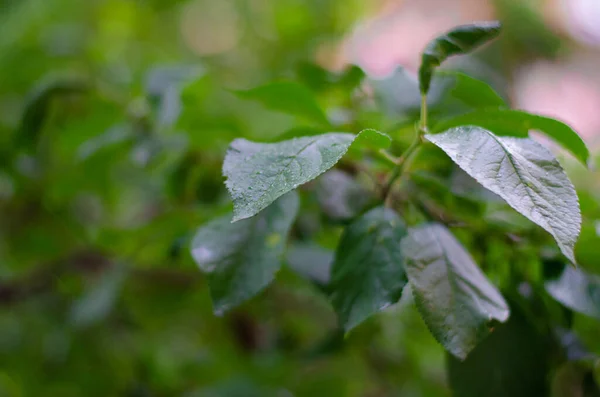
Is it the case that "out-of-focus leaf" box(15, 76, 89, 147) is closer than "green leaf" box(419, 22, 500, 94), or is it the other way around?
"green leaf" box(419, 22, 500, 94)

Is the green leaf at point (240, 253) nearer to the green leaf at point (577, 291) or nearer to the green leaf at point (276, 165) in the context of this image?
the green leaf at point (276, 165)

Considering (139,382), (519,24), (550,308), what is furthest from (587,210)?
(519,24)

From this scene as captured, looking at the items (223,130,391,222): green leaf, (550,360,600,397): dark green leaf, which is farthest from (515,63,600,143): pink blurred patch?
(223,130,391,222): green leaf

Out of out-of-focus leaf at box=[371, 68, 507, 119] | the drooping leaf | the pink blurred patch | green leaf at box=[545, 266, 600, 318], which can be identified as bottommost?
the pink blurred patch

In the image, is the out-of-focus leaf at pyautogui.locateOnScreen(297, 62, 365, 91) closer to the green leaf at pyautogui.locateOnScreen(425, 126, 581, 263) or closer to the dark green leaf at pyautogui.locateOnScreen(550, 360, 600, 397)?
the green leaf at pyautogui.locateOnScreen(425, 126, 581, 263)

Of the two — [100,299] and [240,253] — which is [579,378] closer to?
[240,253]

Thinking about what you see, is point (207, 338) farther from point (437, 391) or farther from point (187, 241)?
point (187, 241)
